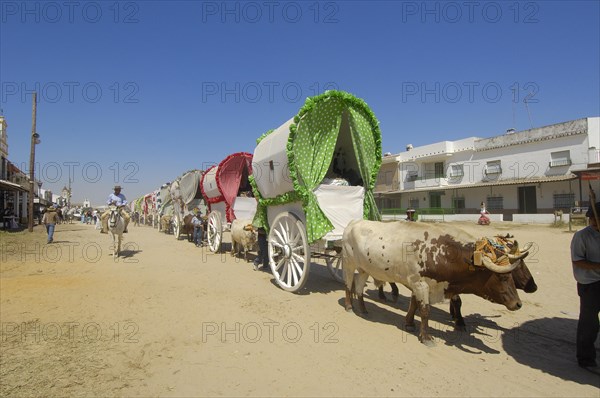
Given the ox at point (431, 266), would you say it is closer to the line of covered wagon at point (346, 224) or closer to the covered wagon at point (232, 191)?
the line of covered wagon at point (346, 224)

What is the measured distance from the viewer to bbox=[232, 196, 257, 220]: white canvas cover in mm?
11422

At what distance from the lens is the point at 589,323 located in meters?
3.74

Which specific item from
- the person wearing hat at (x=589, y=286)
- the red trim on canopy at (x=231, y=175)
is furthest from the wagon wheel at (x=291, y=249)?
the red trim on canopy at (x=231, y=175)

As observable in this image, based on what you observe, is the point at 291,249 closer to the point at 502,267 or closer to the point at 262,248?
the point at 262,248

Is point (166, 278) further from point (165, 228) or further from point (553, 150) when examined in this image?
point (553, 150)

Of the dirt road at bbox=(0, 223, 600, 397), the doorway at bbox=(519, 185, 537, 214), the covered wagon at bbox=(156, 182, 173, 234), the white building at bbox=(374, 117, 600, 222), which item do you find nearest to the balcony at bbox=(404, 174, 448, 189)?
the white building at bbox=(374, 117, 600, 222)

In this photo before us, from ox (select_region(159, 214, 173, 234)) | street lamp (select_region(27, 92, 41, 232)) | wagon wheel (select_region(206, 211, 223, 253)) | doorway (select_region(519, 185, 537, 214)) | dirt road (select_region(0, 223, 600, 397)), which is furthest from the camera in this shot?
doorway (select_region(519, 185, 537, 214))

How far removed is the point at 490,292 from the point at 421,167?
30741 mm

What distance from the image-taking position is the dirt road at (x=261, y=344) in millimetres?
3420

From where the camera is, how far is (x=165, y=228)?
910 inches

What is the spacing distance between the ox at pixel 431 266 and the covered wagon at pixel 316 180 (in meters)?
1.41

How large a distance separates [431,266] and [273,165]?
12.7 ft

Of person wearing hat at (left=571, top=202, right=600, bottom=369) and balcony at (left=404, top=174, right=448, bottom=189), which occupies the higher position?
balcony at (left=404, top=174, right=448, bottom=189)

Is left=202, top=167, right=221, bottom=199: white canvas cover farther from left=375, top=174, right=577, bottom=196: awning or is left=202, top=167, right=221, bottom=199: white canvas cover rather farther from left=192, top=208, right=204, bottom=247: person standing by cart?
left=375, top=174, right=577, bottom=196: awning
